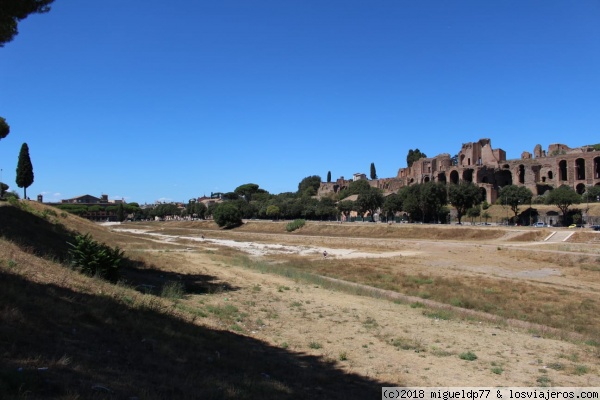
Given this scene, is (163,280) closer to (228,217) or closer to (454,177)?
(228,217)

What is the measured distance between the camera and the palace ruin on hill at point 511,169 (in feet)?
305

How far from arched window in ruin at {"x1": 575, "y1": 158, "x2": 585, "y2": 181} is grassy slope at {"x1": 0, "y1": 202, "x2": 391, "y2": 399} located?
105759mm

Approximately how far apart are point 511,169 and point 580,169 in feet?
51.1

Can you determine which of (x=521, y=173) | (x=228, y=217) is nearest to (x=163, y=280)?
(x=228, y=217)

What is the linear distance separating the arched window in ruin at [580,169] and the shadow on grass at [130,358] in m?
106

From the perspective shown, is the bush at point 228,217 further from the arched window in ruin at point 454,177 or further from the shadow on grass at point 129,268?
the shadow on grass at point 129,268

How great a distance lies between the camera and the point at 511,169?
10688 cm

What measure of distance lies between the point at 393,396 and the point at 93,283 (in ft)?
31.8

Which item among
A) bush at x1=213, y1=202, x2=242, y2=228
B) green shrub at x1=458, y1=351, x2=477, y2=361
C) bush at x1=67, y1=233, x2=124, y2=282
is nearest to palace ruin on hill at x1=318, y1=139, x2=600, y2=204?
bush at x1=213, y1=202, x2=242, y2=228

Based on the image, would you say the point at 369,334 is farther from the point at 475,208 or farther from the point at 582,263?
the point at 475,208

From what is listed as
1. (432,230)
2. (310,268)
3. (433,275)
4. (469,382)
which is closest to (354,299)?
(469,382)

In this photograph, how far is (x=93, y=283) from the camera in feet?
41.7

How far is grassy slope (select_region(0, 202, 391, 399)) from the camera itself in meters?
5.49

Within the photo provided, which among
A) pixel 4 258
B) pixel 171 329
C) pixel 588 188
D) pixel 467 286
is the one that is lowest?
pixel 467 286
